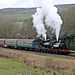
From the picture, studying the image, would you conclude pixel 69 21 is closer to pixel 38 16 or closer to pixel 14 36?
pixel 38 16

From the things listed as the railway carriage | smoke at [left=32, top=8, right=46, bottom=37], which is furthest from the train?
smoke at [left=32, top=8, right=46, bottom=37]

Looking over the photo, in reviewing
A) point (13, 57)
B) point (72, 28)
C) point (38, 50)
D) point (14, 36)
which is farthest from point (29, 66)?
point (14, 36)

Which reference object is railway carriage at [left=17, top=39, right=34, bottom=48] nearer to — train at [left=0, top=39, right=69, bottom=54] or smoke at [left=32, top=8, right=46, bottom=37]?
train at [left=0, top=39, right=69, bottom=54]

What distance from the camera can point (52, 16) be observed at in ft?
134

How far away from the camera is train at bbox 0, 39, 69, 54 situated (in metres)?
32.0

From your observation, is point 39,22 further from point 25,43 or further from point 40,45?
point 40,45

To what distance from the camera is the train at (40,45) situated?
1260 inches

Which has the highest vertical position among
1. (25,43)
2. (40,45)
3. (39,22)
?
(39,22)

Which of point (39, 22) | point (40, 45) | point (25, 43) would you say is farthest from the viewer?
point (39, 22)

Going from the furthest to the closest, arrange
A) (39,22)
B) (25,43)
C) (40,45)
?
(39,22) < (25,43) < (40,45)

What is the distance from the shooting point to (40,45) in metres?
36.8

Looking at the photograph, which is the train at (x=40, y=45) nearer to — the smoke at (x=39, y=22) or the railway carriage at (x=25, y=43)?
the railway carriage at (x=25, y=43)

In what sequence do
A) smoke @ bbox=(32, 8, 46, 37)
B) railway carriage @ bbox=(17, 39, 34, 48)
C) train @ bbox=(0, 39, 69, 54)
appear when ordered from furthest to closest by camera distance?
smoke @ bbox=(32, 8, 46, 37), railway carriage @ bbox=(17, 39, 34, 48), train @ bbox=(0, 39, 69, 54)

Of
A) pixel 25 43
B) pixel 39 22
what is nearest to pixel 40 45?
pixel 25 43
